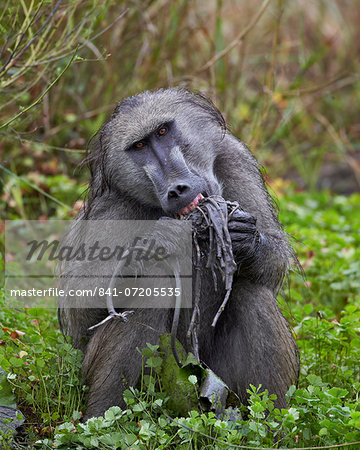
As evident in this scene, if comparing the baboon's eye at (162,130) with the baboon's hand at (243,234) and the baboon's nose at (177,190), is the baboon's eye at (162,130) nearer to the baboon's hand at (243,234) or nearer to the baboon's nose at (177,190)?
the baboon's nose at (177,190)

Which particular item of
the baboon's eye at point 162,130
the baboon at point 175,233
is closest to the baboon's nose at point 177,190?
the baboon at point 175,233

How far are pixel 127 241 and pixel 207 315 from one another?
21.1 inches

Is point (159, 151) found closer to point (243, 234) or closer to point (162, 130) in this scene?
point (162, 130)

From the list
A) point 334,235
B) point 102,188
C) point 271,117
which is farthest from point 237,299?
point 271,117

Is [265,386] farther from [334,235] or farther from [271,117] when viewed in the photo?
[271,117]

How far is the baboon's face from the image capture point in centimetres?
325

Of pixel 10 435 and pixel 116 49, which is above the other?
pixel 116 49

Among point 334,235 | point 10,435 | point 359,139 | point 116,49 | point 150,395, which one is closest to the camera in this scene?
point 10,435

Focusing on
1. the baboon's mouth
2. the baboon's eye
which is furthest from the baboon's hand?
the baboon's eye

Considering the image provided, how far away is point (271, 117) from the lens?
7.71 meters

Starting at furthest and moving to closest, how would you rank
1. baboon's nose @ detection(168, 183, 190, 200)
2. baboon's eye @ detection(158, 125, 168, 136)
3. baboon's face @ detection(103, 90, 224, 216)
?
1. baboon's eye @ detection(158, 125, 168, 136)
2. baboon's face @ detection(103, 90, 224, 216)
3. baboon's nose @ detection(168, 183, 190, 200)

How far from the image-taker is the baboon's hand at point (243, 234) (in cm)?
321

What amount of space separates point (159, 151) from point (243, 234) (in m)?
0.59

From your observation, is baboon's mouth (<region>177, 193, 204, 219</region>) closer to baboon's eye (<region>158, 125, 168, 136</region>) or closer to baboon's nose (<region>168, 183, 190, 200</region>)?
baboon's nose (<region>168, 183, 190, 200</region>)
